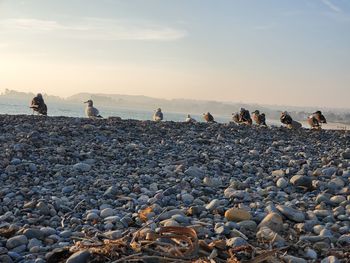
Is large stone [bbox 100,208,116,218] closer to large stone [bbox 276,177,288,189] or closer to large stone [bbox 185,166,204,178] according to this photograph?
large stone [bbox 185,166,204,178]

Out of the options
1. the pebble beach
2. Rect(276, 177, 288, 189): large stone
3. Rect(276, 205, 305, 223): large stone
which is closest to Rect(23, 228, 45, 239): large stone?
the pebble beach

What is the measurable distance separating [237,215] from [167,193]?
1.39m

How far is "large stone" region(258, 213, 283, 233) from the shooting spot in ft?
15.1

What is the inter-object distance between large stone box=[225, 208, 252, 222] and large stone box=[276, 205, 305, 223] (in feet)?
1.40

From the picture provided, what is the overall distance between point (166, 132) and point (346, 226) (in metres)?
8.12

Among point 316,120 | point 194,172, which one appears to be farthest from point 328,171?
point 316,120

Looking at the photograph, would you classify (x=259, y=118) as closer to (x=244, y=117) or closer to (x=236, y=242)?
(x=244, y=117)

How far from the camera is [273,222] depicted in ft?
15.3

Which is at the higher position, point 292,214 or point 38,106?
point 38,106

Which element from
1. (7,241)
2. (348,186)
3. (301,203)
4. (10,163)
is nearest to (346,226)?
(301,203)

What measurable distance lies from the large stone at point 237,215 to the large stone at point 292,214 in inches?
16.7

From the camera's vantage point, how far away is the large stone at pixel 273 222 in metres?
4.62

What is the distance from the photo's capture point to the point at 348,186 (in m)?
6.70

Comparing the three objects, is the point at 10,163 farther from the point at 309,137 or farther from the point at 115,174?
the point at 309,137
